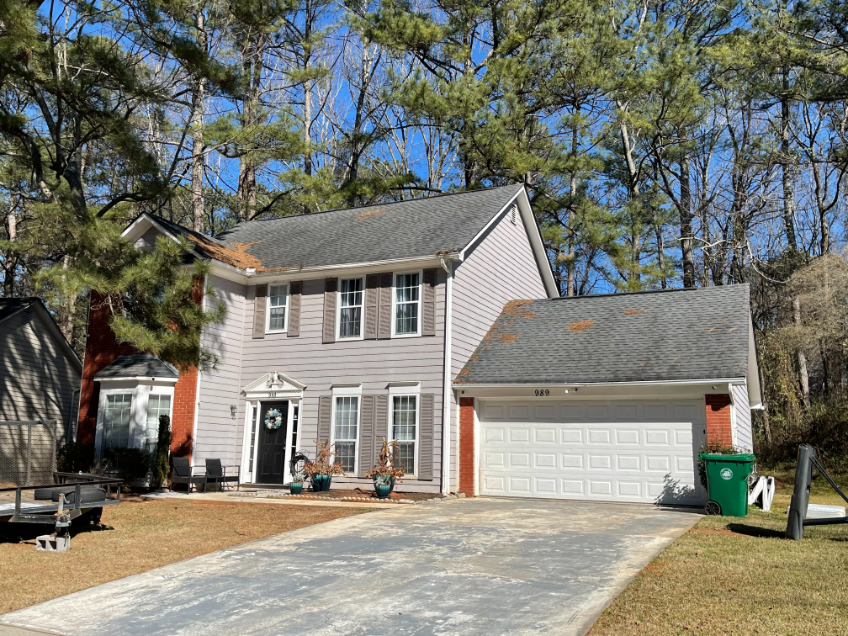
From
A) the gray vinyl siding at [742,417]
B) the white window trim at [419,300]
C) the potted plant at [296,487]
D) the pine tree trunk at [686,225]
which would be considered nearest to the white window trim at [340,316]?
the white window trim at [419,300]

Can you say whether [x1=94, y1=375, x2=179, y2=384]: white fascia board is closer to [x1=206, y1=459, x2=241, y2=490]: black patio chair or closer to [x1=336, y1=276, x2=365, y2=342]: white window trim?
[x1=206, y1=459, x2=241, y2=490]: black patio chair

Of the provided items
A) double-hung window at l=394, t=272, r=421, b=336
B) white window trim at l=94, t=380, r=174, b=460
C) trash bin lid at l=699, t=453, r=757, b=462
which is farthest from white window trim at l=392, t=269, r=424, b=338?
trash bin lid at l=699, t=453, r=757, b=462

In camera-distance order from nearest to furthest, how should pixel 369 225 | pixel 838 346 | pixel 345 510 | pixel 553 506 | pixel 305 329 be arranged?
pixel 345 510 → pixel 553 506 → pixel 305 329 → pixel 369 225 → pixel 838 346

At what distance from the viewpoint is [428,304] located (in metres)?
16.7

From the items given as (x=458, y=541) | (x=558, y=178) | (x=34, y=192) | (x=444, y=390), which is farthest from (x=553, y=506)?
(x=34, y=192)

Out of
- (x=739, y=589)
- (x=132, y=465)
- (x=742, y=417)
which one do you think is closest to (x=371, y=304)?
(x=132, y=465)

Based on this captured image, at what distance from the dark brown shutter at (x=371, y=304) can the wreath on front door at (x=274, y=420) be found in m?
2.93

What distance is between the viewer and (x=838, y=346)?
2570cm

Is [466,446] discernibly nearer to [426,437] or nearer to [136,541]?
[426,437]

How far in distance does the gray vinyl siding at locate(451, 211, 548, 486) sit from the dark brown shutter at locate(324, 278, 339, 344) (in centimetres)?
301

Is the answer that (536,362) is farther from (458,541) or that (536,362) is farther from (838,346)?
(838,346)

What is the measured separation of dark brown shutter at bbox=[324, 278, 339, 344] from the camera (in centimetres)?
1766

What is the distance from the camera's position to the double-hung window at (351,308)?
17.5m

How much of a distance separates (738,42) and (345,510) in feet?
63.0
